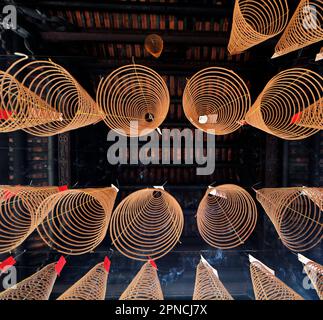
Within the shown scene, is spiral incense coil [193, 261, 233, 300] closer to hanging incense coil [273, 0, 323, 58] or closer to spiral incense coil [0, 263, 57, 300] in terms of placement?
spiral incense coil [0, 263, 57, 300]

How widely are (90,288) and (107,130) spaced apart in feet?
8.77

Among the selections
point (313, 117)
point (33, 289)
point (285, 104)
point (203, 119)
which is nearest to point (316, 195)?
point (313, 117)

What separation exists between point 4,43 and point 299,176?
495 centimetres

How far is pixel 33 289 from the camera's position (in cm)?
327

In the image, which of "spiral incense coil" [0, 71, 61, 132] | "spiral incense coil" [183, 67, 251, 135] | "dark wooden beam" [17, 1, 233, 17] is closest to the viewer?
"spiral incense coil" [0, 71, 61, 132]

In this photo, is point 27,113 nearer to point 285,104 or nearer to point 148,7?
point 148,7

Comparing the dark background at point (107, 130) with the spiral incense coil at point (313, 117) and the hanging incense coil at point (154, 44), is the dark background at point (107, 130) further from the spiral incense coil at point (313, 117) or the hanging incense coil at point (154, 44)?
the spiral incense coil at point (313, 117)

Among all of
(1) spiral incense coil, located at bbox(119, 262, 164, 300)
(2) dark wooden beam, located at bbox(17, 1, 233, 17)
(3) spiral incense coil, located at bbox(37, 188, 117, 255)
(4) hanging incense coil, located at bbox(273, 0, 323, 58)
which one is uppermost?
(2) dark wooden beam, located at bbox(17, 1, 233, 17)

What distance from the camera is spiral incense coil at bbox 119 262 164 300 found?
2.94m

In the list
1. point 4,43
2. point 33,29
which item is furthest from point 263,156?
point 4,43

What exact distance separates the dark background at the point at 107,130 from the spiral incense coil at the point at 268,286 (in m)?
0.73

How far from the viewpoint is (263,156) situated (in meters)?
4.31

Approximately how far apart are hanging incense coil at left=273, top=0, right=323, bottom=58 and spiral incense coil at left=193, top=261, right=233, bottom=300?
→ 114 inches

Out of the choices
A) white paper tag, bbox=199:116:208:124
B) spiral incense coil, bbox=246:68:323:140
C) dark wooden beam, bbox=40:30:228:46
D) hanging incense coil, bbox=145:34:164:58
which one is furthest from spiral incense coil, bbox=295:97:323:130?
hanging incense coil, bbox=145:34:164:58
